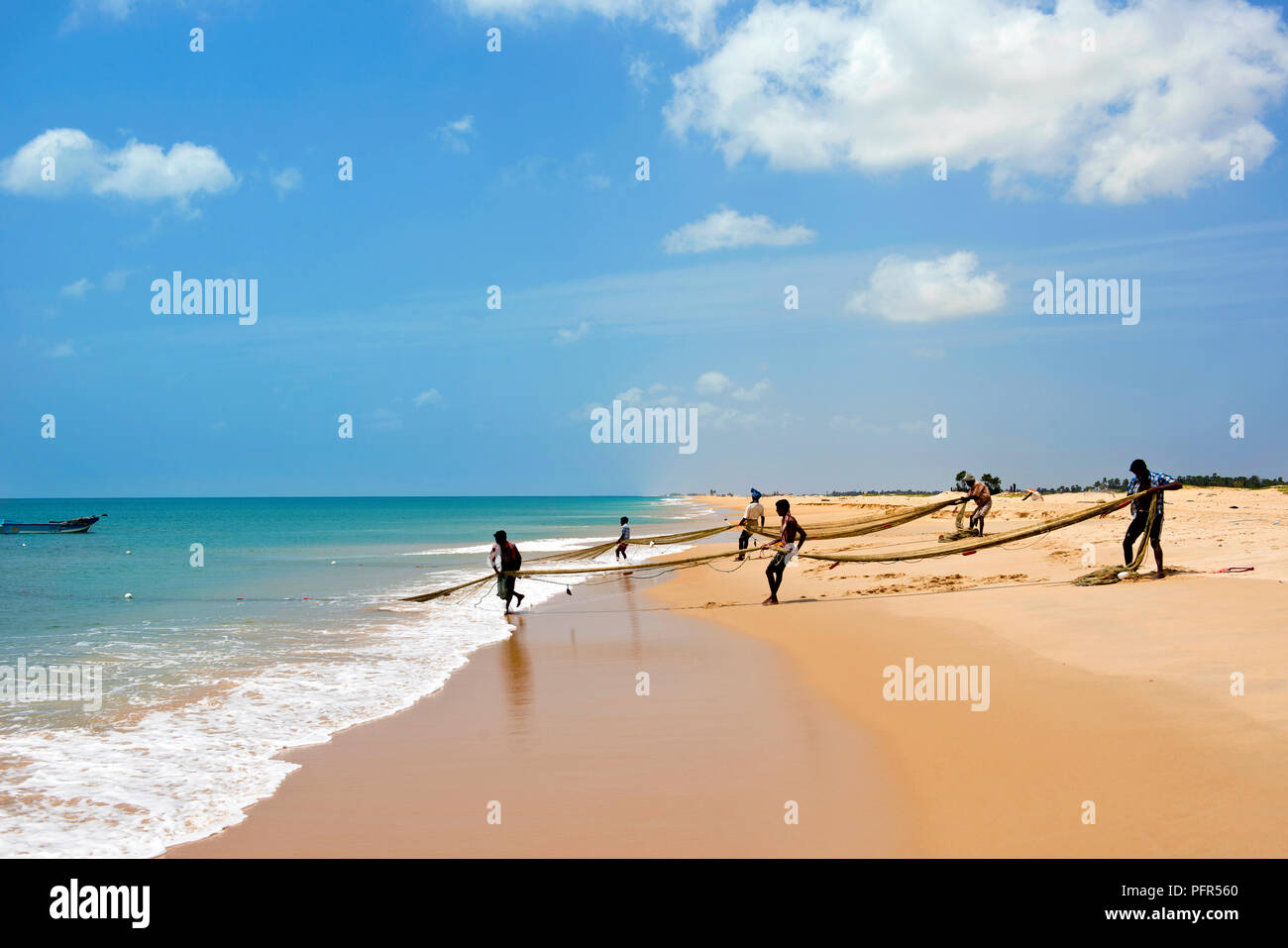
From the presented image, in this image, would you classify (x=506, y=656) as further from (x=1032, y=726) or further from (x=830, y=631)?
(x=1032, y=726)

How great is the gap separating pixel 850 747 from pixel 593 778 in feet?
6.54

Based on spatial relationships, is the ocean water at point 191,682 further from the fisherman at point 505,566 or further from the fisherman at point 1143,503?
the fisherman at point 1143,503

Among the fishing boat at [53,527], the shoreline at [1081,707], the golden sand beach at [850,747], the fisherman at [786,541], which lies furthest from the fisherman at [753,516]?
the fishing boat at [53,527]

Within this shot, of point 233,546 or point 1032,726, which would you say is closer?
point 1032,726

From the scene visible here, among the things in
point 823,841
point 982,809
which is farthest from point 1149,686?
point 823,841

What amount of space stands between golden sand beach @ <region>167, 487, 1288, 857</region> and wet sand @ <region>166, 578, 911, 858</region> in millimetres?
24

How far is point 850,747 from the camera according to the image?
248 inches

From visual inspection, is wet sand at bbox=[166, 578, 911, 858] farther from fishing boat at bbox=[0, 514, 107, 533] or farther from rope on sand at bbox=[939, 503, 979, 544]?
fishing boat at bbox=[0, 514, 107, 533]

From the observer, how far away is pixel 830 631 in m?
11.8

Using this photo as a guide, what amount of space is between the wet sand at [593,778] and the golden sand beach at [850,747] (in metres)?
0.02

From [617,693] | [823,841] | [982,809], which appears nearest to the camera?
[823,841]

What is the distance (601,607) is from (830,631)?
6.00 meters

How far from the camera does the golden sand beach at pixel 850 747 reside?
15.3 ft

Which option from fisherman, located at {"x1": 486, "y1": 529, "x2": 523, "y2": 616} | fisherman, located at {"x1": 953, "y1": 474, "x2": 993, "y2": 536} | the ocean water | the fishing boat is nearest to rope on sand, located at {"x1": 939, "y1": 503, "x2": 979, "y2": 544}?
fisherman, located at {"x1": 953, "y1": 474, "x2": 993, "y2": 536}
